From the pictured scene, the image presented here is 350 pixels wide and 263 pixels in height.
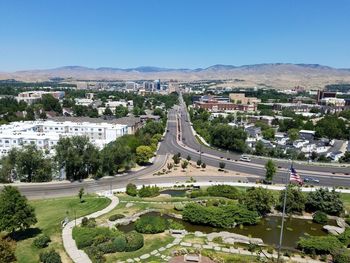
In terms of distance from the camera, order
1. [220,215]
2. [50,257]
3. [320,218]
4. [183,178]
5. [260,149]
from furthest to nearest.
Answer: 1. [260,149]
2. [183,178]
3. [320,218]
4. [220,215]
5. [50,257]

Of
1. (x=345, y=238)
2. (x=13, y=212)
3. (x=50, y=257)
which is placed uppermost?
(x=13, y=212)

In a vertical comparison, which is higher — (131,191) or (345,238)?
(345,238)

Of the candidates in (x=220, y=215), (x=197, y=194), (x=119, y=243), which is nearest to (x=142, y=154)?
(x=197, y=194)

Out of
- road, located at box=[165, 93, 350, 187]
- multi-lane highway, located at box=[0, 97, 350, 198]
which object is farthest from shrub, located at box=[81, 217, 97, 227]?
road, located at box=[165, 93, 350, 187]

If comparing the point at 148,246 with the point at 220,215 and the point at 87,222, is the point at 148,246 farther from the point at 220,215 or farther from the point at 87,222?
the point at 220,215

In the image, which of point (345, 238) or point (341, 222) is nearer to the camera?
point (345, 238)

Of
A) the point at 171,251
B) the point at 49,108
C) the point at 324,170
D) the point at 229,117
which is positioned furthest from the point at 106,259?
the point at 49,108

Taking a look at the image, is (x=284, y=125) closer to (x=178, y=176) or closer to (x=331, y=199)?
(x=178, y=176)
